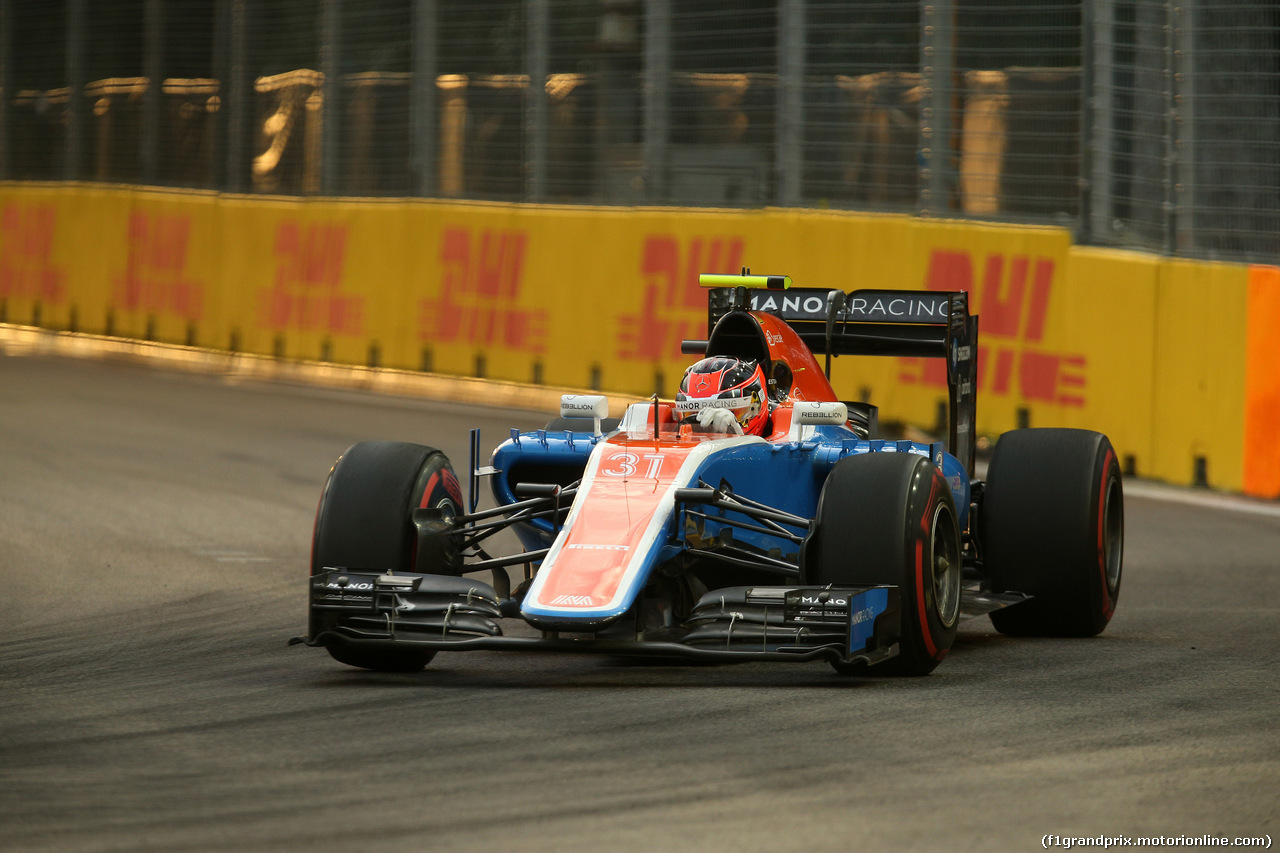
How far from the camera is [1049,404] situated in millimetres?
15781

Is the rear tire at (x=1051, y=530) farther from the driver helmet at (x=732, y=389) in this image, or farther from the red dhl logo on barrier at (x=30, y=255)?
the red dhl logo on barrier at (x=30, y=255)

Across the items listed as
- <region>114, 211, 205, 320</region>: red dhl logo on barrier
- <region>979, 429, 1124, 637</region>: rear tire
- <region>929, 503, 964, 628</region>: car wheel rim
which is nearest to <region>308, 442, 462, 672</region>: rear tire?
<region>929, 503, 964, 628</region>: car wheel rim

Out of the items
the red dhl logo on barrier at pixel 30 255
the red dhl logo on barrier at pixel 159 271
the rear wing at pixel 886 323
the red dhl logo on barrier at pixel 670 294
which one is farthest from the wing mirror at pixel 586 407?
the red dhl logo on barrier at pixel 30 255

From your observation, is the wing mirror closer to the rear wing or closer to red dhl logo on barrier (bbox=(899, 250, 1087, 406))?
the rear wing

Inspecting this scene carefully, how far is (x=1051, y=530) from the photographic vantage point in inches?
368

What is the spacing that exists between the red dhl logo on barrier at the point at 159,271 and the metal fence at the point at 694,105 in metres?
0.70

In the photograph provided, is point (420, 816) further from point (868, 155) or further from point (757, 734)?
point (868, 155)

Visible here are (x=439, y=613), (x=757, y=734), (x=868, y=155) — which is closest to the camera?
(x=757, y=734)

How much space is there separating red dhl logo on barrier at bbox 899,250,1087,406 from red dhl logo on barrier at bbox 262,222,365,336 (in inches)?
345

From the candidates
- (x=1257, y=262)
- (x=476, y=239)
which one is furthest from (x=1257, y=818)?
(x=476, y=239)

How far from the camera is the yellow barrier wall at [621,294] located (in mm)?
14680

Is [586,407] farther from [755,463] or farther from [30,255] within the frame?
[30,255]

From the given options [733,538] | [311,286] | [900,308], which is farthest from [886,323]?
[311,286]

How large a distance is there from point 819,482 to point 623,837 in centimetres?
364
